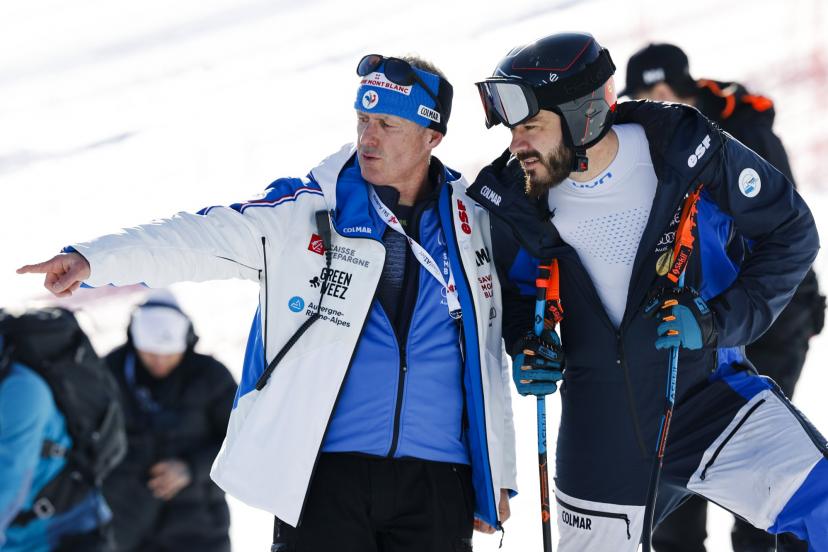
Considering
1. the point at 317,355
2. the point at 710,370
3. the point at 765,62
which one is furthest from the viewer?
the point at 765,62

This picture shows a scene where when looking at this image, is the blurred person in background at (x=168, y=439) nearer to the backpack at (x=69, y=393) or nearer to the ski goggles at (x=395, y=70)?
the backpack at (x=69, y=393)

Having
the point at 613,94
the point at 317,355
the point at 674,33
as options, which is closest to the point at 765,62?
the point at 674,33

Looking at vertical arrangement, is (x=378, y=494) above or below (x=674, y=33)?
below

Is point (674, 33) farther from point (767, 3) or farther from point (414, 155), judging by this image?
point (414, 155)

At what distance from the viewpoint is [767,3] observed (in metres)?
15.7

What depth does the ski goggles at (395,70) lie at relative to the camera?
180 inches

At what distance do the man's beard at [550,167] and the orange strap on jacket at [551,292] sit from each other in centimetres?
29

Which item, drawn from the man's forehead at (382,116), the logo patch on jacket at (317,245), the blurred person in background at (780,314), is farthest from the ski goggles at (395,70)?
the blurred person in background at (780,314)

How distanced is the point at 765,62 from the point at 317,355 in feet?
36.8

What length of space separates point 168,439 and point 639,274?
310 cm

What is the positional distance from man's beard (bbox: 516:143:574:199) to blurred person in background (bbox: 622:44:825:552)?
66.5 inches

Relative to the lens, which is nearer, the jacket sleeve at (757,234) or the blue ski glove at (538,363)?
the jacket sleeve at (757,234)

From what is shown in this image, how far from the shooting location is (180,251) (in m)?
4.05

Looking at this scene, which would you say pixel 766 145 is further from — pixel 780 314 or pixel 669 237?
pixel 669 237
